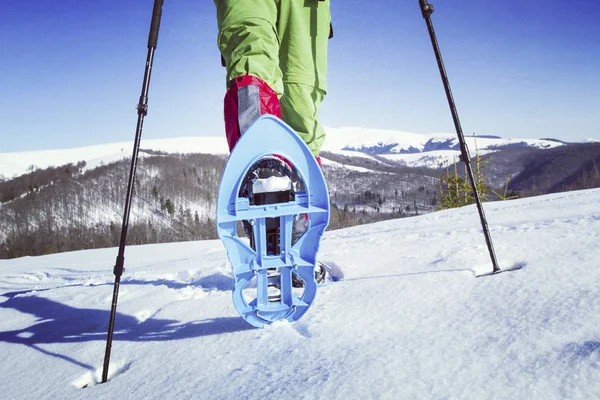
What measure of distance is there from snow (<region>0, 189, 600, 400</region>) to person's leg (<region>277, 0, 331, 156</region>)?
1081 mm

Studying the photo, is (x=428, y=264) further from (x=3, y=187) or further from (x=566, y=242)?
(x=3, y=187)

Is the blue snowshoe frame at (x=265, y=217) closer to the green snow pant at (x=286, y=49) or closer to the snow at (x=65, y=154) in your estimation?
the green snow pant at (x=286, y=49)

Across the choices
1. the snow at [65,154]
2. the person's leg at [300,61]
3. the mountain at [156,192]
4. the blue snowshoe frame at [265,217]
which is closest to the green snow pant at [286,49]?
the person's leg at [300,61]

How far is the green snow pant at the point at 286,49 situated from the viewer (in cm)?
170

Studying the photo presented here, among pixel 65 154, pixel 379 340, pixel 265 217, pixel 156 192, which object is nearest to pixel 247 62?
pixel 265 217

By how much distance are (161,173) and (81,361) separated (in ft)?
457

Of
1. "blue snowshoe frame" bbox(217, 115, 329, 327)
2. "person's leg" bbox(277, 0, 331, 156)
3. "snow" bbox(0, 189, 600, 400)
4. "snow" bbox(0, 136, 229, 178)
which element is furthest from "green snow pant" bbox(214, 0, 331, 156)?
"snow" bbox(0, 136, 229, 178)

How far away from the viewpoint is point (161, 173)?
131 metres

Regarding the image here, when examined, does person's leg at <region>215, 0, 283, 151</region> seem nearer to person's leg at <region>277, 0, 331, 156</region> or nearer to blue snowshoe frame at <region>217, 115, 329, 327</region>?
blue snowshoe frame at <region>217, 115, 329, 327</region>

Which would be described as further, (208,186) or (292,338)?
(208,186)

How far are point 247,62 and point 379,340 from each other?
1.32 meters

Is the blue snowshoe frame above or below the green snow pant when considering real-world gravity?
below

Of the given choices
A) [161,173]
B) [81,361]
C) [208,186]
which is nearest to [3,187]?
[161,173]

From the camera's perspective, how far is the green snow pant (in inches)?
66.9
